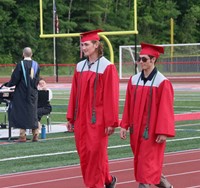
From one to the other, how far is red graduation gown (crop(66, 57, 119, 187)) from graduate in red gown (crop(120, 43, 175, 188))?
1.12ft

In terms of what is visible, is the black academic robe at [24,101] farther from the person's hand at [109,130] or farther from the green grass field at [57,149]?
the person's hand at [109,130]

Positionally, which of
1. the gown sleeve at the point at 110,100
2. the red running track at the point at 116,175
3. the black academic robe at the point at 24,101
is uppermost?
the gown sleeve at the point at 110,100

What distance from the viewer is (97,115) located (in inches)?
360

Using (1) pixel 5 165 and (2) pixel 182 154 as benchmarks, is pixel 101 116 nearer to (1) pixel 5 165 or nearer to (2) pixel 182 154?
(1) pixel 5 165

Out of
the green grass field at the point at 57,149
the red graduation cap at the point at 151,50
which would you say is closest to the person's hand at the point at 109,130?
the red graduation cap at the point at 151,50

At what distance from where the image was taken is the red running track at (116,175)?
10.6m

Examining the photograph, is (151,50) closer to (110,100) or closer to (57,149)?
(110,100)

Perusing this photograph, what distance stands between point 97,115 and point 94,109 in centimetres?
7

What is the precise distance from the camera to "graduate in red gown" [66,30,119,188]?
29.9ft

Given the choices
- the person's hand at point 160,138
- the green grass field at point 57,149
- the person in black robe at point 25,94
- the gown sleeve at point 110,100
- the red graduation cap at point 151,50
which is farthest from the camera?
the person in black robe at point 25,94

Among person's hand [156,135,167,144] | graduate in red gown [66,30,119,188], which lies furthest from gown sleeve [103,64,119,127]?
person's hand [156,135,167,144]

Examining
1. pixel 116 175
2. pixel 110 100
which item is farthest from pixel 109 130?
pixel 116 175

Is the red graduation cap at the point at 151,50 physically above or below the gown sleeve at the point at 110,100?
above

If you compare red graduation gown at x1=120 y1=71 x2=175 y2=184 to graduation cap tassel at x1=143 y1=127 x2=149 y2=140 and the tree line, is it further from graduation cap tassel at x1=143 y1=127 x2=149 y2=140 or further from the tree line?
the tree line
